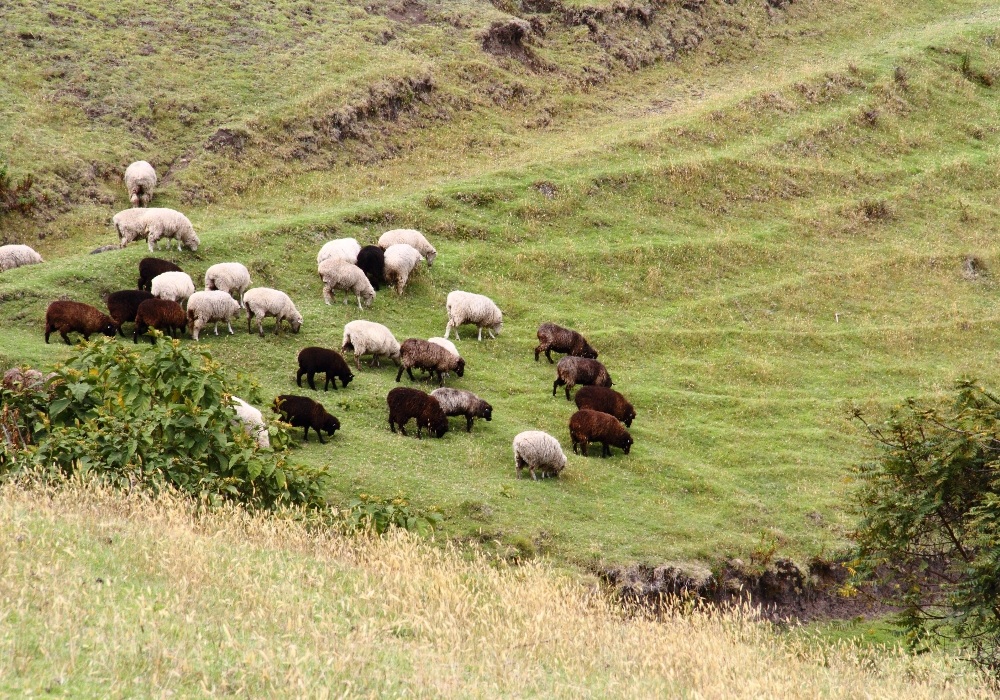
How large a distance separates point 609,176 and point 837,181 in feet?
36.0

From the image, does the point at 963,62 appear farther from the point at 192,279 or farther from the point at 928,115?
the point at 192,279

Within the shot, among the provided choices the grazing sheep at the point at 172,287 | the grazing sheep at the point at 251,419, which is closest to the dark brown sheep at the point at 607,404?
the grazing sheep at the point at 251,419

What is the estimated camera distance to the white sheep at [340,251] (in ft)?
88.1

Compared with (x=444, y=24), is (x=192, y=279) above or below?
below

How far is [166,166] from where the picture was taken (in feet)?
107

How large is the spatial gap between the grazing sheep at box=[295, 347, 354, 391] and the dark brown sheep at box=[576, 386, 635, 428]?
5840 millimetres

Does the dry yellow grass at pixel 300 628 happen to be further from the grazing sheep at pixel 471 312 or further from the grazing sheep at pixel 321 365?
the grazing sheep at pixel 471 312

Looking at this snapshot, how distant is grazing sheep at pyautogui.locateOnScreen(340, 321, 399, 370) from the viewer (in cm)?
2217

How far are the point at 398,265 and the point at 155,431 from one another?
49.0ft

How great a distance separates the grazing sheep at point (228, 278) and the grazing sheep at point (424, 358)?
5.20 metres

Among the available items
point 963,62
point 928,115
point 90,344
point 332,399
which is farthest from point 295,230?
point 963,62

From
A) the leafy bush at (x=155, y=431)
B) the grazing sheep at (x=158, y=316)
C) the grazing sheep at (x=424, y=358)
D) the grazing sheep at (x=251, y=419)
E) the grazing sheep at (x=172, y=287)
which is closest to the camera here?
the leafy bush at (x=155, y=431)

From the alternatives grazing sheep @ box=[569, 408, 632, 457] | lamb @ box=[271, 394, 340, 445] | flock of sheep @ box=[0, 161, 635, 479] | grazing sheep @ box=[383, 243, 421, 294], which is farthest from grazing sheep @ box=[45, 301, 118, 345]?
grazing sheep @ box=[569, 408, 632, 457]

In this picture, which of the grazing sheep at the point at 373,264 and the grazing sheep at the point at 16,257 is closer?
the grazing sheep at the point at 16,257
